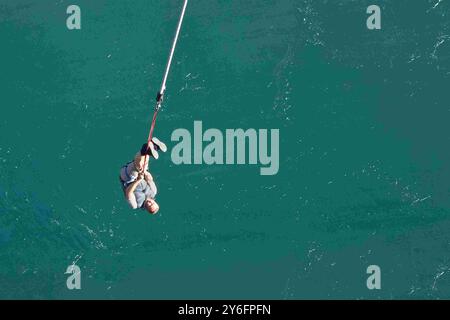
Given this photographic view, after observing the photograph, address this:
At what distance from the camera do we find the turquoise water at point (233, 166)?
6883mm

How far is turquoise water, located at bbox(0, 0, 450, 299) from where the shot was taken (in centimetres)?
688

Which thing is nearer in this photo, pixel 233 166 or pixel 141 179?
pixel 141 179

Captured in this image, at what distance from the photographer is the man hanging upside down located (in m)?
5.61

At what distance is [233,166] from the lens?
694 cm

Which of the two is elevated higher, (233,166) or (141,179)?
(233,166)

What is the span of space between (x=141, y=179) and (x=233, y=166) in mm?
1343

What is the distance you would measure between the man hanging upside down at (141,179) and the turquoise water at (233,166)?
1.07 m

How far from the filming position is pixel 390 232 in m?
6.89

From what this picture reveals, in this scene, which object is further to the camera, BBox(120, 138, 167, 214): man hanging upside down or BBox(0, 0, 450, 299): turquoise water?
BBox(0, 0, 450, 299): turquoise water

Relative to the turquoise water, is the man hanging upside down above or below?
below

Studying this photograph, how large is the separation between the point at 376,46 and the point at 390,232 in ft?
4.47

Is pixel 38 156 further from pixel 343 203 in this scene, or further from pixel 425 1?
pixel 425 1

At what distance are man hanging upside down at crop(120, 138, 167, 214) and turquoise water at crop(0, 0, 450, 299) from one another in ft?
3.50
